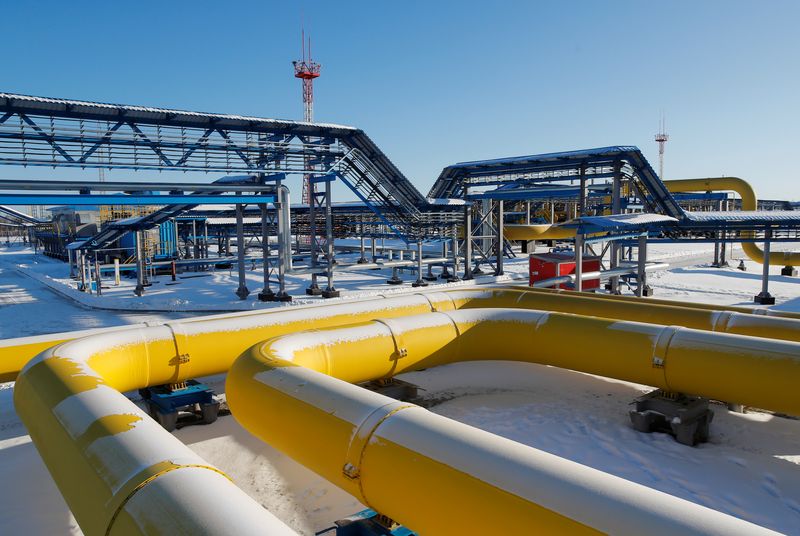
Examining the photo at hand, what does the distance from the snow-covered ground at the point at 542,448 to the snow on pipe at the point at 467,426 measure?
721 mm

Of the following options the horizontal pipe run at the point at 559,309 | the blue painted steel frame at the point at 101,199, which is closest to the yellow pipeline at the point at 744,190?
the horizontal pipe run at the point at 559,309

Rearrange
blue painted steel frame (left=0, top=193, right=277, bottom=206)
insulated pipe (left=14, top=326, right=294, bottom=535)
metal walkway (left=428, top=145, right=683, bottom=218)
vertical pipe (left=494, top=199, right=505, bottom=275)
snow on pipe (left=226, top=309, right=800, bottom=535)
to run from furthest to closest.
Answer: vertical pipe (left=494, top=199, right=505, bottom=275)
metal walkway (left=428, top=145, right=683, bottom=218)
blue painted steel frame (left=0, top=193, right=277, bottom=206)
snow on pipe (left=226, top=309, right=800, bottom=535)
insulated pipe (left=14, top=326, right=294, bottom=535)

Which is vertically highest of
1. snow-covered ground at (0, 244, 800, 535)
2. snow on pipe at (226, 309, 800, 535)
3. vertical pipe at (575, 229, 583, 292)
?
vertical pipe at (575, 229, 583, 292)

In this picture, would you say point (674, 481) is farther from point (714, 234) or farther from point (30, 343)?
point (714, 234)

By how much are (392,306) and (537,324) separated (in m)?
2.67

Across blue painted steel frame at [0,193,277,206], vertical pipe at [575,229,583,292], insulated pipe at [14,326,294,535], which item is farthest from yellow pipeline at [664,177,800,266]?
insulated pipe at [14,326,294,535]

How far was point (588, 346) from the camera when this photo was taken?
793 cm

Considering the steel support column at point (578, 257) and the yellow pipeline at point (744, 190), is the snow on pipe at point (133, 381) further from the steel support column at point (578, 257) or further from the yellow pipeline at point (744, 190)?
the yellow pipeline at point (744, 190)

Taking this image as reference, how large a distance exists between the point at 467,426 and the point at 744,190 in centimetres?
3092

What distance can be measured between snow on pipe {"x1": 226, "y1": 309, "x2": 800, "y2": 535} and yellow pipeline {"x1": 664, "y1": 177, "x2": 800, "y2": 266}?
19963 mm

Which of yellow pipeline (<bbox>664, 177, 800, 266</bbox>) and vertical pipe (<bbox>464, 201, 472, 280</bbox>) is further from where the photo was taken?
yellow pipeline (<bbox>664, 177, 800, 266</bbox>)

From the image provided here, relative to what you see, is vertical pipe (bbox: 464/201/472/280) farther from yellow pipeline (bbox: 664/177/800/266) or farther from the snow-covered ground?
the snow-covered ground

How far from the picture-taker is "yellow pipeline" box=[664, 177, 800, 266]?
24375 millimetres

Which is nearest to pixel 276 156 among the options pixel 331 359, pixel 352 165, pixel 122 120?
pixel 352 165
